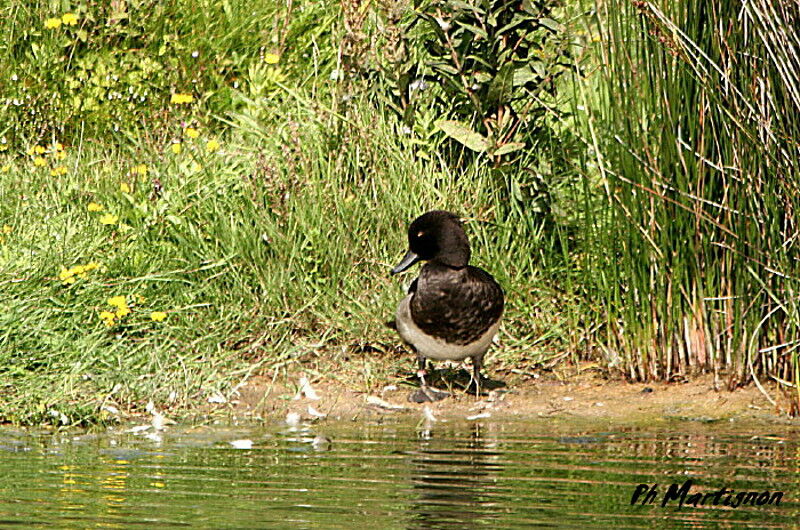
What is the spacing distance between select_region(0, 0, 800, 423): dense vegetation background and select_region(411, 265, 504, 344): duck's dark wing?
508 millimetres

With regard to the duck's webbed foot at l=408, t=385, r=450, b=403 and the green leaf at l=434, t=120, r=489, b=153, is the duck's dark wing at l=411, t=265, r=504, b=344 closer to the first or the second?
the duck's webbed foot at l=408, t=385, r=450, b=403

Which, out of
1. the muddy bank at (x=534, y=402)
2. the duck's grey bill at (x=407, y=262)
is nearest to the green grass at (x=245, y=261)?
the muddy bank at (x=534, y=402)

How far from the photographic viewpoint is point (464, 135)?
6758 mm

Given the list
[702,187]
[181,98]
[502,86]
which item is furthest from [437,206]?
[181,98]

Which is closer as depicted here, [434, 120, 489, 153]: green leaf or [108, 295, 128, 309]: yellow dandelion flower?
[108, 295, 128, 309]: yellow dandelion flower

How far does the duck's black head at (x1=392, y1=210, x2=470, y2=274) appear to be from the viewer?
601 cm

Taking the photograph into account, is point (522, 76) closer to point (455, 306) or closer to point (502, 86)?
point (502, 86)

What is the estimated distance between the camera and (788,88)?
5.17m

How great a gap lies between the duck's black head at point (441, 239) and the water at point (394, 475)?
0.80m

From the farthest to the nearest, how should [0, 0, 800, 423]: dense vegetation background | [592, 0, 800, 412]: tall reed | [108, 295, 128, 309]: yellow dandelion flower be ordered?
[108, 295, 128, 309]: yellow dandelion flower, [0, 0, 800, 423]: dense vegetation background, [592, 0, 800, 412]: tall reed

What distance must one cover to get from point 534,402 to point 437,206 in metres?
1.32

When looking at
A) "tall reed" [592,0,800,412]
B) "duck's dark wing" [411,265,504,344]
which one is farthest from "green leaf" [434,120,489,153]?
"duck's dark wing" [411,265,504,344]

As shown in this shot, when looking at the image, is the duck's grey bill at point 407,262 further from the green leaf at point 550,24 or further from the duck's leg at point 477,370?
the green leaf at point 550,24

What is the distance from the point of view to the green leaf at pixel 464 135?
6.73m
